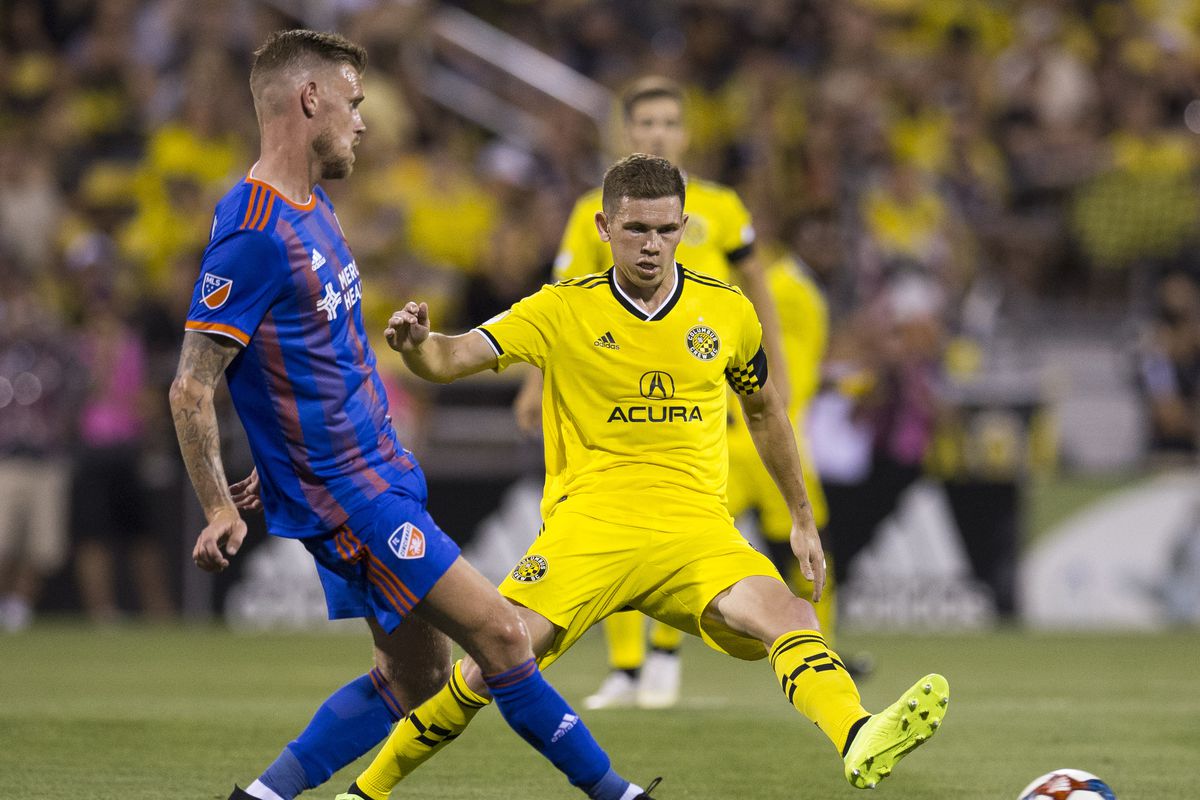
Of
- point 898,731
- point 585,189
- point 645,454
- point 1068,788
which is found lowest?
point 1068,788

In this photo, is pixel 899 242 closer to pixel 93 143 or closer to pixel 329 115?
pixel 93 143

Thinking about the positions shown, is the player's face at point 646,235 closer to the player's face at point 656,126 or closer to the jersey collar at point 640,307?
the jersey collar at point 640,307

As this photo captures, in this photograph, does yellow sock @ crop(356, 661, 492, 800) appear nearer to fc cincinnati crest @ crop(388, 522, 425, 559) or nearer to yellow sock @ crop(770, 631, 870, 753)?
fc cincinnati crest @ crop(388, 522, 425, 559)

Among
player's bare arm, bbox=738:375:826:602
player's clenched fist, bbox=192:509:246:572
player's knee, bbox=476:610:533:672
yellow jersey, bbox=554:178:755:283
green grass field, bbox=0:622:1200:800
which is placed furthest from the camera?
yellow jersey, bbox=554:178:755:283

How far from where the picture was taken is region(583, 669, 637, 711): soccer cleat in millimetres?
8898

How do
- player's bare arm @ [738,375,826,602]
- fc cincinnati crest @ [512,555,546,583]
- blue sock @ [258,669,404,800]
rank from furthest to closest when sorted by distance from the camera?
1. player's bare arm @ [738,375,826,602]
2. fc cincinnati crest @ [512,555,546,583]
3. blue sock @ [258,669,404,800]

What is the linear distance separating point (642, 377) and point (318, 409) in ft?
4.39

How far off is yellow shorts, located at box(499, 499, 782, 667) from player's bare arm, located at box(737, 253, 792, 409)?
2.22 metres

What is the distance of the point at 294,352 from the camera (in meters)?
4.92

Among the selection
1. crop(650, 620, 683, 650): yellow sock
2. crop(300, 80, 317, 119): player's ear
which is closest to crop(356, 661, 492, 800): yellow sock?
crop(300, 80, 317, 119): player's ear

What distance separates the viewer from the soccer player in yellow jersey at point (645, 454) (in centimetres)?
564

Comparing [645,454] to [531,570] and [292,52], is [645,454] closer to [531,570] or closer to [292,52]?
[531,570]

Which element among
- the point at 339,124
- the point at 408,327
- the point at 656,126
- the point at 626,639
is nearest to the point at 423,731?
the point at 408,327

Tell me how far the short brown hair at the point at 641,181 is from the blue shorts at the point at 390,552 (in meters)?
1.31
